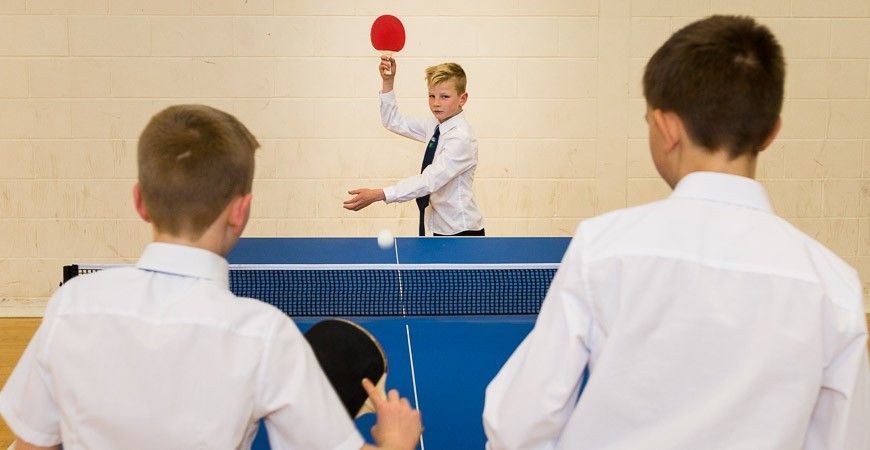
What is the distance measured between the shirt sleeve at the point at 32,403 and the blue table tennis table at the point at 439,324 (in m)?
0.86

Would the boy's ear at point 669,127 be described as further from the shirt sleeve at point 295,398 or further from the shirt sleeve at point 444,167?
the shirt sleeve at point 444,167

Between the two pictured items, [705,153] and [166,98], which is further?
[166,98]

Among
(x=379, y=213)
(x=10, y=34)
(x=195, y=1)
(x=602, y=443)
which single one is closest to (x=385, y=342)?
(x=602, y=443)

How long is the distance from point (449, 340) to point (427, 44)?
4.12 meters

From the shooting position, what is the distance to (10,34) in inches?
263

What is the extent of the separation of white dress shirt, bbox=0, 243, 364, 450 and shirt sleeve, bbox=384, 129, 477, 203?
11.6 ft

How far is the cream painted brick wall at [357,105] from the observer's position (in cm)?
672

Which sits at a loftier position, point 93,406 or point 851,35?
point 851,35

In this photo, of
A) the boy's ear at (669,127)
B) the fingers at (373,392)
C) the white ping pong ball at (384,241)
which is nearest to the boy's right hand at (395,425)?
the fingers at (373,392)

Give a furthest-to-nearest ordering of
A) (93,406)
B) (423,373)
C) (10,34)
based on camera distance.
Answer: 1. (10,34)
2. (423,373)
3. (93,406)

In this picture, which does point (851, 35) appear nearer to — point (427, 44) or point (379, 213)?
point (427, 44)

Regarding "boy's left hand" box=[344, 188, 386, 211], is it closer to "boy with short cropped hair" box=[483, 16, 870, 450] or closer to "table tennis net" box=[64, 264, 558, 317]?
"table tennis net" box=[64, 264, 558, 317]

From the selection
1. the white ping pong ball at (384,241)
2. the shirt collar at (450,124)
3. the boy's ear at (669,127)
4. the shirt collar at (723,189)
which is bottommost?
the white ping pong ball at (384,241)

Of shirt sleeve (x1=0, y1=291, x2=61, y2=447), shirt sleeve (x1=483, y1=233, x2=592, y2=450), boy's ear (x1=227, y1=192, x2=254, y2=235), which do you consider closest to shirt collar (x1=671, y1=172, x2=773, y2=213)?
shirt sleeve (x1=483, y1=233, x2=592, y2=450)
